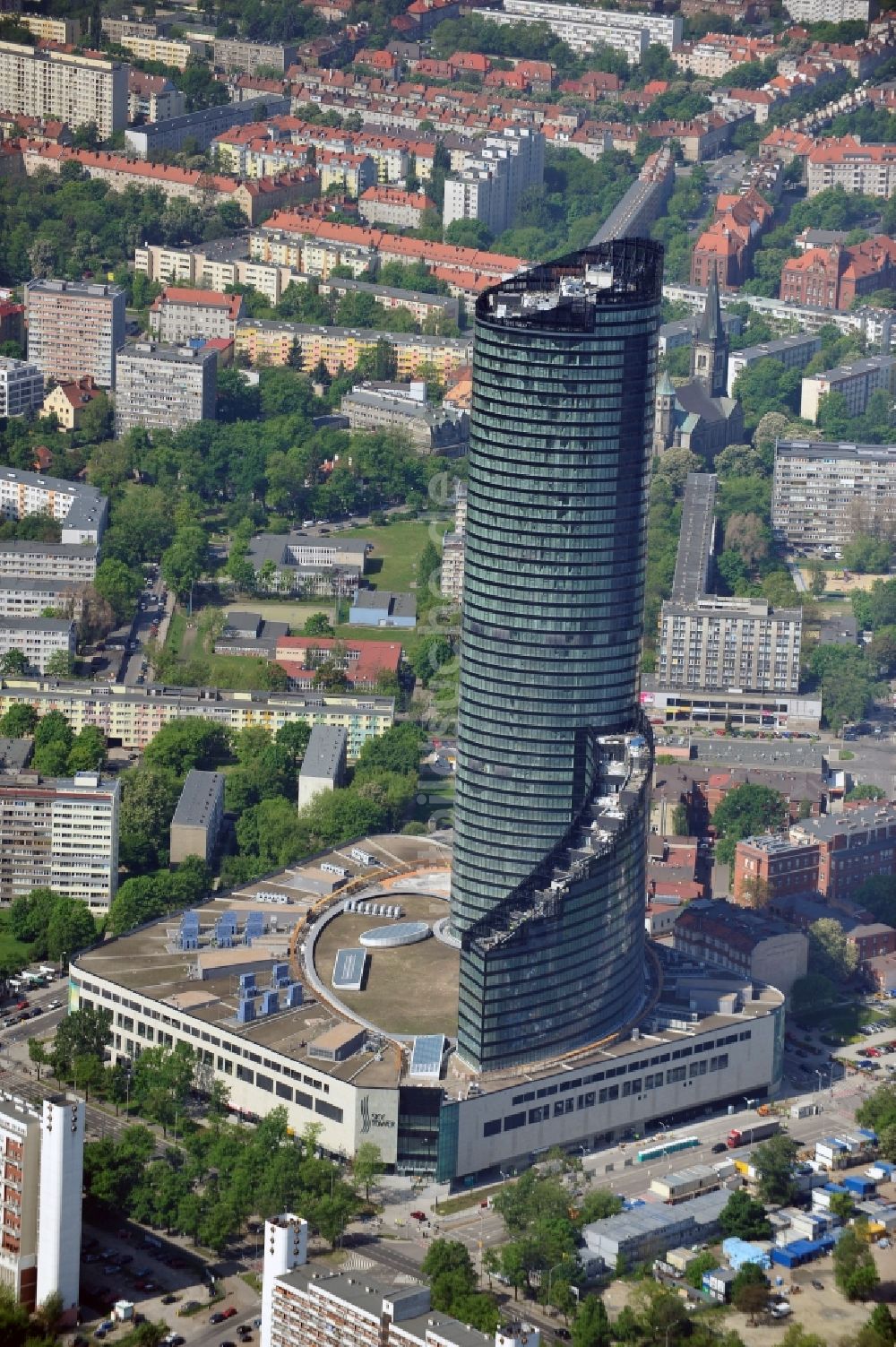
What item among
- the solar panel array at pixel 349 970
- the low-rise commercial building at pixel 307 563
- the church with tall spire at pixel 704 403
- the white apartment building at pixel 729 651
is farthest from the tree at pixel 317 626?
the solar panel array at pixel 349 970

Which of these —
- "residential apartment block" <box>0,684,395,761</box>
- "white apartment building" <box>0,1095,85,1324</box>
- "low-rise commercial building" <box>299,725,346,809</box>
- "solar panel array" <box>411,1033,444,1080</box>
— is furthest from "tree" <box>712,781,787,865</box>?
"white apartment building" <box>0,1095,85,1324</box>

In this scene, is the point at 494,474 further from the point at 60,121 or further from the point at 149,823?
the point at 60,121

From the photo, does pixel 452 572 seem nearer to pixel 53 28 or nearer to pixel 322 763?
pixel 322 763

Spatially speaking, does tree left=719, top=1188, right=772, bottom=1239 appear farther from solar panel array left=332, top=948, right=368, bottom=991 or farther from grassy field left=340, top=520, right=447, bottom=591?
grassy field left=340, top=520, right=447, bottom=591

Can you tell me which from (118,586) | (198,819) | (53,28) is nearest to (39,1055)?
(198,819)

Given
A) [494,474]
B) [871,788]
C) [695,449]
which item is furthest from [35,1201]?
[695,449]

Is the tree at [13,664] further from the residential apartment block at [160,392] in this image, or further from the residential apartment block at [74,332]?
the residential apartment block at [74,332]

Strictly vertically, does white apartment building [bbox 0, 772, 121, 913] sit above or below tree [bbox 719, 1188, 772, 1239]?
above
